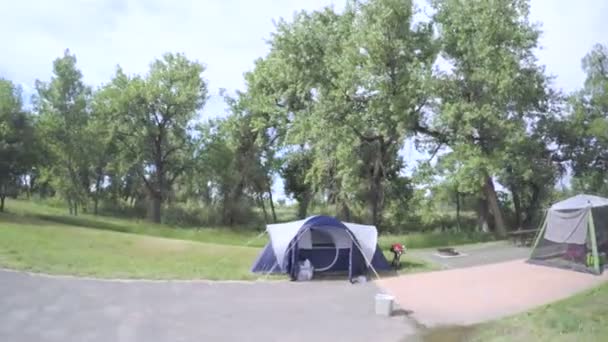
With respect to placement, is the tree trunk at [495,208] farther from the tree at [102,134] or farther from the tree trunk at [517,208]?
the tree at [102,134]

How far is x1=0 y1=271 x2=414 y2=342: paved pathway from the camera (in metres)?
9.99

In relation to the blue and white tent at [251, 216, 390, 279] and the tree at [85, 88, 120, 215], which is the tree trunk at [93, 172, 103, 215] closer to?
the tree at [85, 88, 120, 215]

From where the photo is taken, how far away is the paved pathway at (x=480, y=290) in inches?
472

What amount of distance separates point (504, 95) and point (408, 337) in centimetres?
2000

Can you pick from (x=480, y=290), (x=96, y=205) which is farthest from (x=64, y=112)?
(x=480, y=290)

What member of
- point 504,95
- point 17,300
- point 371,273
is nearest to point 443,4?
point 504,95

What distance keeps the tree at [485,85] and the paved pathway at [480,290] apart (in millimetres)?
9558

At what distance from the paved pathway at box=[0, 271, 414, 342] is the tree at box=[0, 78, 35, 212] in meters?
17.4

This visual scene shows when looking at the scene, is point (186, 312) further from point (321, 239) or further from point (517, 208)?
point (517, 208)

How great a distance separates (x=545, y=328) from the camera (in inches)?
378

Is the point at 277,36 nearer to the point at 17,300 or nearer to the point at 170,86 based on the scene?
the point at 170,86

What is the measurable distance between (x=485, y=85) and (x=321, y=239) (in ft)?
47.8

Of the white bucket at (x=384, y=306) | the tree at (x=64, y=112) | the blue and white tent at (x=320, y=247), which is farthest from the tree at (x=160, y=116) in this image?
the white bucket at (x=384, y=306)

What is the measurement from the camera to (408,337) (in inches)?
395
